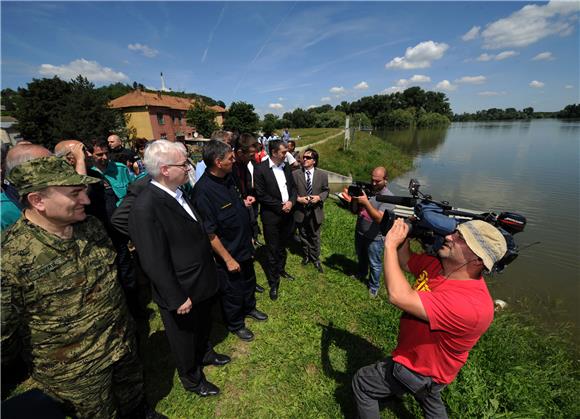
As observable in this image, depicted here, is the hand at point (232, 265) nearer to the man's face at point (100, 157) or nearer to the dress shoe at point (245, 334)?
the dress shoe at point (245, 334)

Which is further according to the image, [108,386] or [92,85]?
[92,85]

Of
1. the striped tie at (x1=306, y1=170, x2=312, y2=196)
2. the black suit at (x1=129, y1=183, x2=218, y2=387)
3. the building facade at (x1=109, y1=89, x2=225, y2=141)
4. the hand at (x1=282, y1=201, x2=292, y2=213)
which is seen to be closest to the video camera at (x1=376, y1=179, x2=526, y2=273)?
the black suit at (x1=129, y1=183, x2=218, y2=387)

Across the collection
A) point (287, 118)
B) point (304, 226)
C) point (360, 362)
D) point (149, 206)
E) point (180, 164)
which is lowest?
point (360, 362)

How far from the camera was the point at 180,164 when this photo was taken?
83.8 inches

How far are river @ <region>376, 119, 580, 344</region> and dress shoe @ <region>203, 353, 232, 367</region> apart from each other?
610 cm

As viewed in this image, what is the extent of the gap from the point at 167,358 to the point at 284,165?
120 inches

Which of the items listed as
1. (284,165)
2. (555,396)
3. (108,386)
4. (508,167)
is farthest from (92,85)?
(508,167)

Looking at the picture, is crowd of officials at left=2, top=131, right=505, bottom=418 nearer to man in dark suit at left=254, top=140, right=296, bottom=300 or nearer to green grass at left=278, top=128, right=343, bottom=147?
man in dark suit at left=254, top=140, right=296, bottom=300

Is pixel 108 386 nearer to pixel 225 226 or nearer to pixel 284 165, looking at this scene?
pixel 225 226

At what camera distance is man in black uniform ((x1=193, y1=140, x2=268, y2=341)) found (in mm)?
2703

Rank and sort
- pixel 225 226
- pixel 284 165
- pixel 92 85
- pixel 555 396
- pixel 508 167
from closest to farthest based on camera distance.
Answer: pixel 225 226 < pixel 555 396 < pixel 284 165 < pixel 508 167 < pixel 92 85

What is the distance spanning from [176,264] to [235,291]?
1.20 metres

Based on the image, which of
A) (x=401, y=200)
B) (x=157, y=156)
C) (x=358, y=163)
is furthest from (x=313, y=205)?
(x=358, y=163)

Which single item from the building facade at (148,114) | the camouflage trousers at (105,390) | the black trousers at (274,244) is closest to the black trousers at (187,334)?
the camouflage trousers at (105,390)
